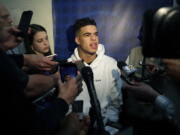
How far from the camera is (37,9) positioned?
355cm

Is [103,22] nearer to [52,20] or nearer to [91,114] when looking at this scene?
[52,20]

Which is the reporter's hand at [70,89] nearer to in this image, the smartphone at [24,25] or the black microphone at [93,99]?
the black microphone at [93,99]

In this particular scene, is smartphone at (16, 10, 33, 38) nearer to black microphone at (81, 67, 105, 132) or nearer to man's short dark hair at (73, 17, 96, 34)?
black microphone at (81, 67, 105, 132)

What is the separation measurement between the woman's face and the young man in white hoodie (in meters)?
0.36

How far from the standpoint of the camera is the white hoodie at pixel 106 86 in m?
3.07

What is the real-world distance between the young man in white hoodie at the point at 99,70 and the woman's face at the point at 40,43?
0.36 m

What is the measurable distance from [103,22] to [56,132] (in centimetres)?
253

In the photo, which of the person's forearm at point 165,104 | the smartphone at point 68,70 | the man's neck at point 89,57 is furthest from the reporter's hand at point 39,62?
the man's neck at point 89,57

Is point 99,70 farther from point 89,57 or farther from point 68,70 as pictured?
point 68,70

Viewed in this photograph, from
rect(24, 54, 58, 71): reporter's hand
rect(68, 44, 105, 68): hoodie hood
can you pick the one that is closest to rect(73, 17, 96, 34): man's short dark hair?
rect(68, 44, 105, 68): hoodie hood

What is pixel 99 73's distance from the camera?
126 inches

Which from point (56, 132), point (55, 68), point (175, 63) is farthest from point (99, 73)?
point (175, 63)

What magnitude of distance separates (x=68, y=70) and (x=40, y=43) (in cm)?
182

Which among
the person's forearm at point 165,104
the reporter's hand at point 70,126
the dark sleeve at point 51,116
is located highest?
the dark sleeve at point 51,116
